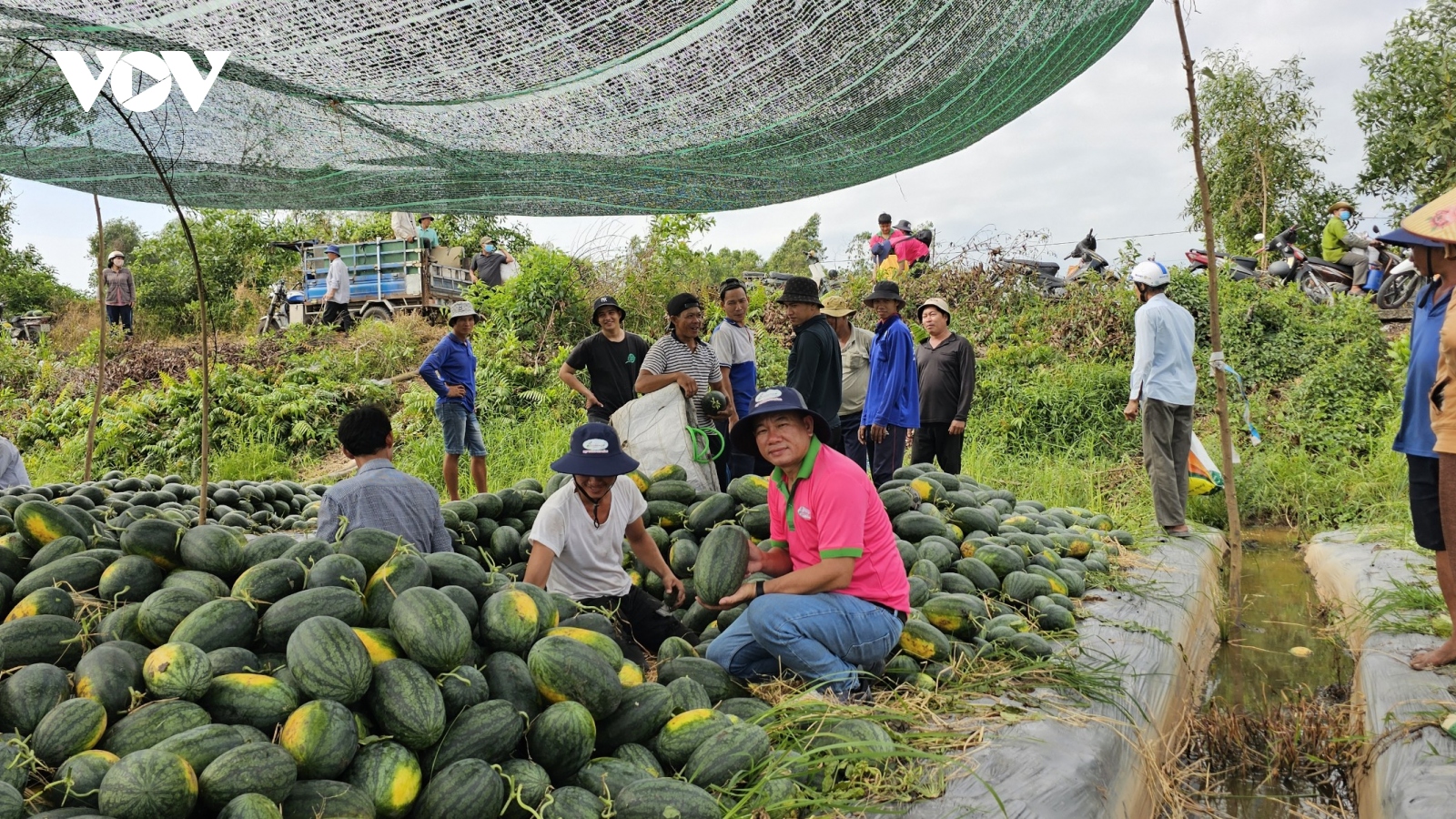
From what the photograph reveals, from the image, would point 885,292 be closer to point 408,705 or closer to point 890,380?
point 890,380

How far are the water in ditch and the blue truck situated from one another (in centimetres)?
1230

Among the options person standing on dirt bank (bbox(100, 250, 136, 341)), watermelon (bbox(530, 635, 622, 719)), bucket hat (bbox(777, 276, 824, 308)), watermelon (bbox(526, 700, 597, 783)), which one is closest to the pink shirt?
watermelon (bbox(530, 635, 622, 719))

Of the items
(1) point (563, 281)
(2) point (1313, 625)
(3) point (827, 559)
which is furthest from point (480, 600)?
(1) point (563, 281)

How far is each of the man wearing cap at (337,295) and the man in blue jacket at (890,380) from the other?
36.7 ft

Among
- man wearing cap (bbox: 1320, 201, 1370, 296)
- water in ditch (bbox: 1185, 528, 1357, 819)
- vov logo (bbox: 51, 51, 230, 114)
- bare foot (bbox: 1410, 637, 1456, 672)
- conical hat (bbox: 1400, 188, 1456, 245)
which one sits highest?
man wearing cap (bbox: 1320, 201, 1370, 296)

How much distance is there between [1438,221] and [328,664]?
4.15 metres

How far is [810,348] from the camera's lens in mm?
5555

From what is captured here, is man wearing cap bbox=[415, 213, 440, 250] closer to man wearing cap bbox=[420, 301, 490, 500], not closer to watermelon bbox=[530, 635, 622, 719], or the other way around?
man wearing cap bbox=[420, 301, 490, 500]

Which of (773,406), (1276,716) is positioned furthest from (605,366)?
(1276,716)

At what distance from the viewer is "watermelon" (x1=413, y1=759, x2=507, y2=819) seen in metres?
2.12

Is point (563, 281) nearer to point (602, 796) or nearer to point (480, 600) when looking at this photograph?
point (480, 600)

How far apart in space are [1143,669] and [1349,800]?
79 cm

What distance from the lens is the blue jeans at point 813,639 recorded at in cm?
317

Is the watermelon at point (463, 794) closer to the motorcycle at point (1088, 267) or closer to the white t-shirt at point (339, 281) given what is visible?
the motorcycle at point (1088, 267)
